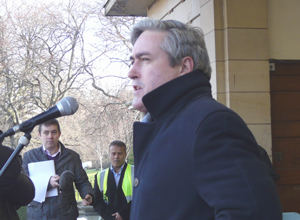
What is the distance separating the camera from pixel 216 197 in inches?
50.6

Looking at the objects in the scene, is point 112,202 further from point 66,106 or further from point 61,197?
point 66,106

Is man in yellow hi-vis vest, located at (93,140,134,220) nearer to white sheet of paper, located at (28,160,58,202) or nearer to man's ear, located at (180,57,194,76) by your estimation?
white sheet of paper, located at (28,160,58,202)

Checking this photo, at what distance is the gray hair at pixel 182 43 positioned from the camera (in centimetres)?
176

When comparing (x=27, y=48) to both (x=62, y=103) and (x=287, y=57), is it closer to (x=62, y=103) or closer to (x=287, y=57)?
(x=287, y=57)

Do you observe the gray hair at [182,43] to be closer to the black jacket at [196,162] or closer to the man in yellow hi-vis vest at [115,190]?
the black jacket at [196,162]

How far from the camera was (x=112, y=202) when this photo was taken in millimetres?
5215

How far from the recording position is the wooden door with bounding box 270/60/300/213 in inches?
179

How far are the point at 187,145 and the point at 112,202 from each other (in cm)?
398

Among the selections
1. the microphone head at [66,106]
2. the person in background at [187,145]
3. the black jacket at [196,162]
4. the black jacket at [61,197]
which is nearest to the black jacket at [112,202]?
the black jacket at [61,197]

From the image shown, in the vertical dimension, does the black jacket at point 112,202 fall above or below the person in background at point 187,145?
below

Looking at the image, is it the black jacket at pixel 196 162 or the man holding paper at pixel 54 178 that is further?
the man holding paper at pixel 54 178

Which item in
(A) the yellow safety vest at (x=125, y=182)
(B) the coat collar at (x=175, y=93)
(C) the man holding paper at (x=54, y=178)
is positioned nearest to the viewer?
(B) the coat collar at (x=175, y=93)

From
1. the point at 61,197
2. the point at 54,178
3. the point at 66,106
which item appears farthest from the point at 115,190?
the point at 66,106

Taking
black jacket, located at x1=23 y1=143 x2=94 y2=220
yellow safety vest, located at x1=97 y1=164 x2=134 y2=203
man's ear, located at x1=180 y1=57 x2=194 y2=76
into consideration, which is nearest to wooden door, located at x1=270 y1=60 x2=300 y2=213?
yellow safety vest, located at x1=97 y1=164 x2=134 y2=203
